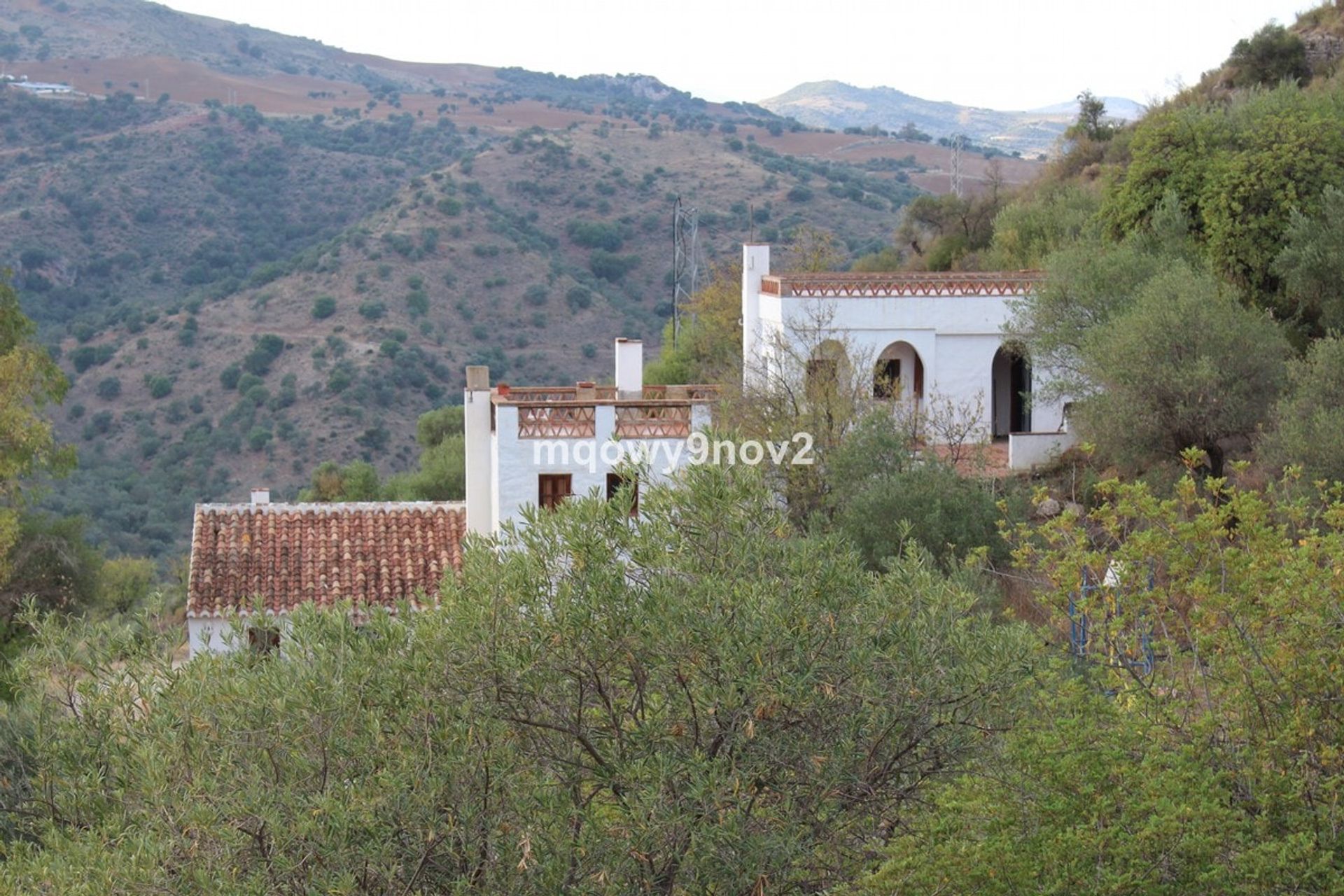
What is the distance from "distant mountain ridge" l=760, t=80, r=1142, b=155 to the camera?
441ft

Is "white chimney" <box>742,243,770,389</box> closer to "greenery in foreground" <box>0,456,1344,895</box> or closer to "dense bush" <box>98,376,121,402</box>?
"greenery in foreground" <box>0,456,1344,895</box>

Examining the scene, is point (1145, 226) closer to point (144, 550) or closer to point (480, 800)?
point (480, 800)

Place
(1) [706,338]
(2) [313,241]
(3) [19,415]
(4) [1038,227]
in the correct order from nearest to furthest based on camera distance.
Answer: (3) [19,415] < (4) [1038,227] < (1) [706,338] < (2) [313,241]

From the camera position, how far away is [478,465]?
20.6 metres

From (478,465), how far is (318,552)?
8.45ft

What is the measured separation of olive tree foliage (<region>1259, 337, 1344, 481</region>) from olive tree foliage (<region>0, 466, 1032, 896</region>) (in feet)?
35.8

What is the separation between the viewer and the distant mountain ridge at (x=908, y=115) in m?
134

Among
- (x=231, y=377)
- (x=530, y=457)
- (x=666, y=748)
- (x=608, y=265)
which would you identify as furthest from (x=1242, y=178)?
(x=608, y=265)

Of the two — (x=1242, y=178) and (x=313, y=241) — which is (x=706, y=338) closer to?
(x=1242, y=178)

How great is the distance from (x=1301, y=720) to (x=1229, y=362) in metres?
12.5

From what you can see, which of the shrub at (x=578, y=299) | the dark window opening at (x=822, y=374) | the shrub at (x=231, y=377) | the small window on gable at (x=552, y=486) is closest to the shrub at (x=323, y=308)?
the shrub at (x=231, y=377)

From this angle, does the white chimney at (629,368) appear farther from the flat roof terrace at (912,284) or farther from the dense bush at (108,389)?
the dense bush at (108,389)

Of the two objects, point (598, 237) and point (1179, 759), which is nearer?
point (1179, 759)

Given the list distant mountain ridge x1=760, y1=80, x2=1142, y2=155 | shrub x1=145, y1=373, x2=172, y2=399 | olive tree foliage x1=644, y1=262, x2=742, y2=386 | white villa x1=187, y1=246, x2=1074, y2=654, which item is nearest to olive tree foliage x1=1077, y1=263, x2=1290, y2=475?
white villa x1=187, y1=246, x2=1074, y2=654
